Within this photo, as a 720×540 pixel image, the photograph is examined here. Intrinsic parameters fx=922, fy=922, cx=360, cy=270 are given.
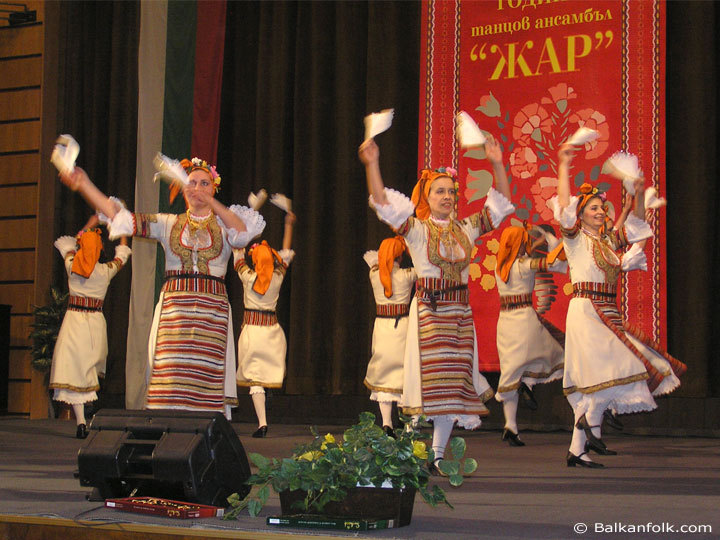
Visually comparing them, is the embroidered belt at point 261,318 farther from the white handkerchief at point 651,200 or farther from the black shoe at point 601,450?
the white handkerchief at point 651,200

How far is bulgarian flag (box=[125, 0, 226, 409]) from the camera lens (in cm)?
835

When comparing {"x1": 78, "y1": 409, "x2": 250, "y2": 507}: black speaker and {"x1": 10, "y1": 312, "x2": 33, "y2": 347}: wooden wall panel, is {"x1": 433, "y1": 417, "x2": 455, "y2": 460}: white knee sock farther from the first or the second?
{"x1": 10, "y1": 312, "x2": 33, "y2": 347}: wooden wall panel

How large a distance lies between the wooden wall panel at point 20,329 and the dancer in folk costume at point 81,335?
279 centimetres

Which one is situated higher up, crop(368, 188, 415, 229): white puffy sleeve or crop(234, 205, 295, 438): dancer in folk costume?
crop(368, 188, 415, 229): white puffy sleeve

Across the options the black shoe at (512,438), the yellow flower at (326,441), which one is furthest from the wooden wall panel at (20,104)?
the yellow flower at (326,441)

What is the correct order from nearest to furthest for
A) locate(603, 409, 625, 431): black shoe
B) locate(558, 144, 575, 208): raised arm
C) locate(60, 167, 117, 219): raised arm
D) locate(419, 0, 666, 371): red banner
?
locate(60, 167, 117, 219): raised arm, locate(558, 144, 575, 208): raised arm, locate(603, 409, 625, 431): black shoe, locate(419, 0, 666, 371): red banner

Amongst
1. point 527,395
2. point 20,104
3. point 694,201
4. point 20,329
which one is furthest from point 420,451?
point 20,104

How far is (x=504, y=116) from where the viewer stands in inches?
297

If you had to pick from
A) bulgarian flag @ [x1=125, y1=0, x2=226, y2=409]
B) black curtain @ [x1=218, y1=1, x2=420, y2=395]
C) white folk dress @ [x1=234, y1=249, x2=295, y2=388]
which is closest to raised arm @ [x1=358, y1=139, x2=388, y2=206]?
white folk dress @ [x1=234, y1=249, x2=295, y2=388]

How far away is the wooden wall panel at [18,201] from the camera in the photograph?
30.7 feet

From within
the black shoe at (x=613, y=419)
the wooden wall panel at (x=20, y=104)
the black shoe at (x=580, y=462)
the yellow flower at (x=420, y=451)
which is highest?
the wooden wall panel at (x=20, y=104)

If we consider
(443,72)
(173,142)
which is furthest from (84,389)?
(443,72)

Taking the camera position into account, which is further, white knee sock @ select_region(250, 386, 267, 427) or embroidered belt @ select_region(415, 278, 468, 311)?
white knee sock @ select_region(250, 386, 267, 427)

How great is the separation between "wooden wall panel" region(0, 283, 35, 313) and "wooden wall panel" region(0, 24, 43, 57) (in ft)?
7.90
